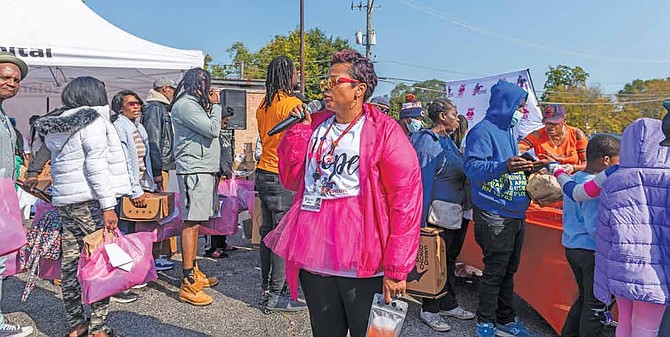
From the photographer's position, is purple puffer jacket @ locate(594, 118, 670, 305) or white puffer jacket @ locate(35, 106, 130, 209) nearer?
purple puffer jacket @ locate(594, 118, 670, 305)

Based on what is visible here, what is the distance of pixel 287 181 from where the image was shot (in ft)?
7.97

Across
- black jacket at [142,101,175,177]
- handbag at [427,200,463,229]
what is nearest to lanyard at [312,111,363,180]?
handbag at [427,200,463,229]

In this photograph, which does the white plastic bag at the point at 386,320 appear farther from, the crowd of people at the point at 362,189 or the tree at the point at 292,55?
the tree at the point at 292,55

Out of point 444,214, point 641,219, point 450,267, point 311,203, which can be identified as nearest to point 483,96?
point 450,267

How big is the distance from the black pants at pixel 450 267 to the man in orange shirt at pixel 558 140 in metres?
1.47

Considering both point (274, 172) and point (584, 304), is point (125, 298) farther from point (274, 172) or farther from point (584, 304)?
point (584, 304)

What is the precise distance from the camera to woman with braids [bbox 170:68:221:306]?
4023mm

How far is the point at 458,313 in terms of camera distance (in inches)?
157

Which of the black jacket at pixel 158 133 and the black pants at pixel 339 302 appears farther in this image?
the black jacket at pixel 158 133

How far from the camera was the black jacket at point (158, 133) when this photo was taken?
499cm

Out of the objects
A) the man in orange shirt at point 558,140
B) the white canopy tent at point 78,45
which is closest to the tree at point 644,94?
the man in orange shirt at point 558,140

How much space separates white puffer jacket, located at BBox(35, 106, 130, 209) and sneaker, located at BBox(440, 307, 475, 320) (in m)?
2.61

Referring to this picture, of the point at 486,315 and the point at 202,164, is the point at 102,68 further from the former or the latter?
the point at 486,315

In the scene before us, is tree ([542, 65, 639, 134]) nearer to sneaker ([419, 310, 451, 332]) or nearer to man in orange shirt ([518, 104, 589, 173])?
man in orange shirt ([518, 104, 589, 173])
